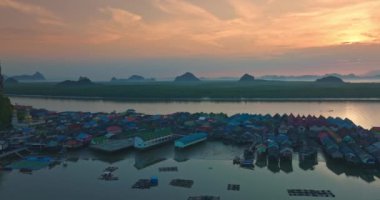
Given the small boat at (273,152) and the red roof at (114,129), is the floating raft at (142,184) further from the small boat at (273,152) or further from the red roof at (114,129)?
the red roof at (114,129)

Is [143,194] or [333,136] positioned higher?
[333,136]

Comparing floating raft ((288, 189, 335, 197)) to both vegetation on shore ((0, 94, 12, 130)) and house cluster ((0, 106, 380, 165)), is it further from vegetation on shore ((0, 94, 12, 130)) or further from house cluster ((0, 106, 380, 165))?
vegetation on shore ((0, 94, 12, 130))

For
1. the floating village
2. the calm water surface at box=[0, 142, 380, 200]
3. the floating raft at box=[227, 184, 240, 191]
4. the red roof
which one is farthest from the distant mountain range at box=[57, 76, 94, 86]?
the floating raft at box=[227, 184, 240, 191]

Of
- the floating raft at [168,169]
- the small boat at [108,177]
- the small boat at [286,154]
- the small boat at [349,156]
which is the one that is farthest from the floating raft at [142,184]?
the small boat at [349,156]

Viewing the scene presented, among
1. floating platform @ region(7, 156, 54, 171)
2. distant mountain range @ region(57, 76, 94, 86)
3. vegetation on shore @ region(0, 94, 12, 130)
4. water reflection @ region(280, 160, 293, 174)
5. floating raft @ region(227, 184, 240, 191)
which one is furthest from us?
distant mountain range @ region(57, 76, 94, 86)

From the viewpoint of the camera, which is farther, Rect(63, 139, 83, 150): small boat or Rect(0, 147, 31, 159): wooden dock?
Rect(63, 139, 83, 150): small boat

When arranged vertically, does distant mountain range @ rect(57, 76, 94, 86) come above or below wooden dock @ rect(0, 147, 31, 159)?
above

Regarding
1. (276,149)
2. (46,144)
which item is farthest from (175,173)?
(46,144)

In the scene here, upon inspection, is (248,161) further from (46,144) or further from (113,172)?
(46,144)
